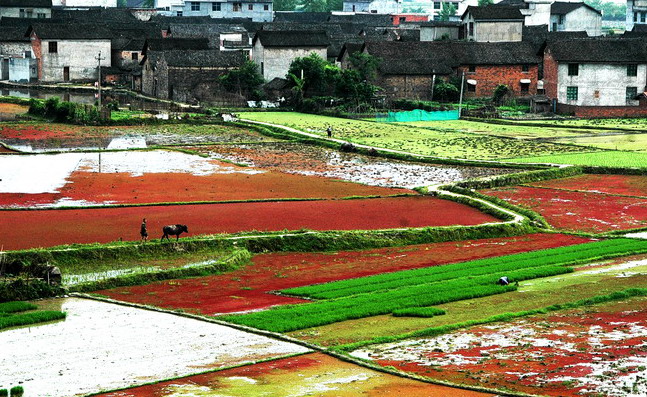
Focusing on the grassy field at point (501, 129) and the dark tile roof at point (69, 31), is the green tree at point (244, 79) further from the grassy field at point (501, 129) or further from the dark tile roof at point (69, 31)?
the dark tile roof at point (69, 31)

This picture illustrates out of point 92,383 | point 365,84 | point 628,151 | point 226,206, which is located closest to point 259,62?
point 365,84

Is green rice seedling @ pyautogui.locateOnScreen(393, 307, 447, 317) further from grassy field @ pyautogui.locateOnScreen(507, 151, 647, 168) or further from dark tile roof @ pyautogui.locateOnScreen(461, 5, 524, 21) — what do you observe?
dark tile roof @ pyautogui.locateOnScreen(461, 5, 524, 21)

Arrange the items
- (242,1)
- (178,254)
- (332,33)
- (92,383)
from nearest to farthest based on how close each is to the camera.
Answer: (92,383) < (178,254) < (332,33) < (242,1)

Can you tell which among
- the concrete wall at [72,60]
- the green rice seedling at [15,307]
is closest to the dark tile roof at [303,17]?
the concrete wall at [72,60]

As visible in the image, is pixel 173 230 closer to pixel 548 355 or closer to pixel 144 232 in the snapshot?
pixel 144 232

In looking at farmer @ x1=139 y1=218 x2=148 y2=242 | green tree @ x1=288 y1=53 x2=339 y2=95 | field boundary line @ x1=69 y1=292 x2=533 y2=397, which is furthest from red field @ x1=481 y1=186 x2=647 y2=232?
green tree @ x1=288 y1=53 x2=339 y2=95

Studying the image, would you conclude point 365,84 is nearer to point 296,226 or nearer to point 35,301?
point 296,226
